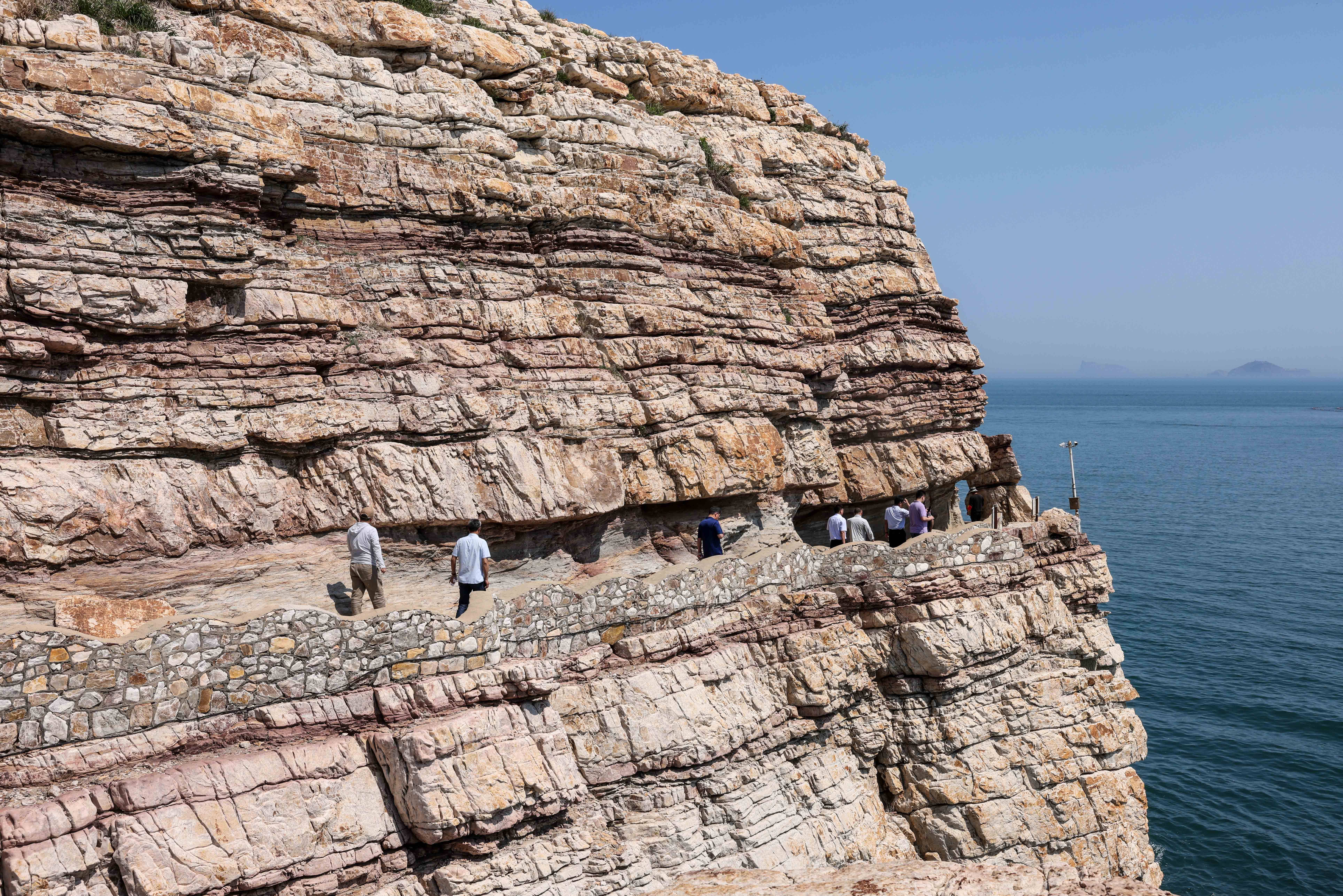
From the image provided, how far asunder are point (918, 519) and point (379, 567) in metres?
12.6

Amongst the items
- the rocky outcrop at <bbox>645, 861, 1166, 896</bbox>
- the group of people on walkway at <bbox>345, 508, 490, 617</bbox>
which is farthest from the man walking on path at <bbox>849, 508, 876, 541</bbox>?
the group of people on walkway at <bbox>345, 508, 490, 617</bbox>

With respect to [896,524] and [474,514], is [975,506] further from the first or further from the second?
[474,514]

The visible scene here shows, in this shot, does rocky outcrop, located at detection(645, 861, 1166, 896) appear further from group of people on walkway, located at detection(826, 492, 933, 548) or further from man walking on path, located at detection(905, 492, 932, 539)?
man walking on path, located at detection(905, 492, 932, 539)

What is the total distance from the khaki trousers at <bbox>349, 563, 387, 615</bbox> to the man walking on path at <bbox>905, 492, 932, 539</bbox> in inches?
483

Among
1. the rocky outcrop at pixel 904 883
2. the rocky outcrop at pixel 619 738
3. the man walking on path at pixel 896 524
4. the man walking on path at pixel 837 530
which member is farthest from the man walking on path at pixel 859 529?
the rocky outcrop at pixel 904 883

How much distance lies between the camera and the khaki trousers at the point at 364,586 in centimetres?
1434

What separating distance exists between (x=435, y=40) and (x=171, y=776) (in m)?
14.5

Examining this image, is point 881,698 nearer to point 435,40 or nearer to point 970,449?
point 970,449

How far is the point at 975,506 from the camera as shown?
25125 millimetres

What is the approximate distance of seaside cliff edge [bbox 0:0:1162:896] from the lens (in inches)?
496

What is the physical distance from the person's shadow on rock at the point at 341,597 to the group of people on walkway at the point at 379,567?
1.7 inches

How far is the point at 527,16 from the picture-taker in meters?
21.6

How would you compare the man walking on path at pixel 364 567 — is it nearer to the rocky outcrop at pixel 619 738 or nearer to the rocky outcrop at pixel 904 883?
the rocky outcrop at pixel 619 738

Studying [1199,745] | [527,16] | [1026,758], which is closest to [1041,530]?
[1026,758]
